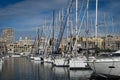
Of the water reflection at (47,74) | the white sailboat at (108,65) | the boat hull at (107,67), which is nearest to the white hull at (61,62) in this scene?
the water reflection at (47,74)

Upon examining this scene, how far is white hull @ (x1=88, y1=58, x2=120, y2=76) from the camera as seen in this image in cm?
3034

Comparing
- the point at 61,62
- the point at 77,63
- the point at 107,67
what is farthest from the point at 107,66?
the point at 61,62

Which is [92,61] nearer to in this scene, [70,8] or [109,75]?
[109,75]

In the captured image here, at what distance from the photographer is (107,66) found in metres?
31.1

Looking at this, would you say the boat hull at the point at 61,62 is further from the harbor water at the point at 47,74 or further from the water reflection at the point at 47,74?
the water reflection at the point at 47,74

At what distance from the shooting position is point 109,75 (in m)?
31.5

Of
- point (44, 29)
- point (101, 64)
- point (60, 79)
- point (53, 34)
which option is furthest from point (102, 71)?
point (44, 29)

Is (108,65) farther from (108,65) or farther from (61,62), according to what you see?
(61,62)

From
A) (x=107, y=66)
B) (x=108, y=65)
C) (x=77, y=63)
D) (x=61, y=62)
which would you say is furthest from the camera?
(x=61, y=62)

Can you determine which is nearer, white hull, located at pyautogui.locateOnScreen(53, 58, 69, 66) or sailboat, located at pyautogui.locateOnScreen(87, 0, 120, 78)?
sailboat, located at pyautogui.locateOnScreen(87, 0, 120, 78)

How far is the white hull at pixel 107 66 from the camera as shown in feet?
99.5

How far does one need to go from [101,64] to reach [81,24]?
19.9m

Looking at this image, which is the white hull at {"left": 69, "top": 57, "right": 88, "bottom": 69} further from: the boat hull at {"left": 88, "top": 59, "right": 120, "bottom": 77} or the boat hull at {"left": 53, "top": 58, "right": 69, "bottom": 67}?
the boat hull at {"left": 88, "top": 59, "right": 120, "bottom": 77}

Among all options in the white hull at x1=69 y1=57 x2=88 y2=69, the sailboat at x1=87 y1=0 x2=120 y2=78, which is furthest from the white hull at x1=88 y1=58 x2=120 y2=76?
the white hull at x1=69 y1=57 x2=88 y2=69
